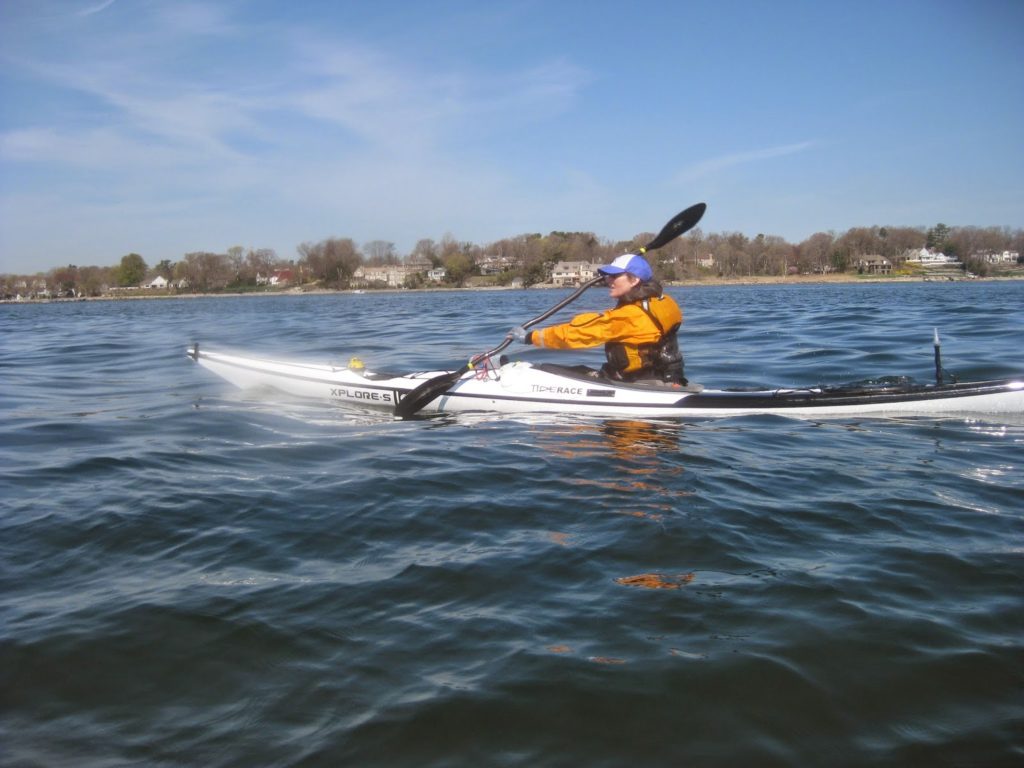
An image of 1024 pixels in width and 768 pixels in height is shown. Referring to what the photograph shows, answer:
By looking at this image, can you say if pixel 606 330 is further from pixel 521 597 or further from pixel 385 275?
pixel 385 275

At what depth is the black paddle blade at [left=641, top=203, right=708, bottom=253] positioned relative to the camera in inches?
328

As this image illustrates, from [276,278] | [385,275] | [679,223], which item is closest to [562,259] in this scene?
[385,275]

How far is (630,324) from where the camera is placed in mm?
6410

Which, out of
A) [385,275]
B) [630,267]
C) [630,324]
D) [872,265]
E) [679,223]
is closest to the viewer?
[630,267]

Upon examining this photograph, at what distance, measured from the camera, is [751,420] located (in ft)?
21.0

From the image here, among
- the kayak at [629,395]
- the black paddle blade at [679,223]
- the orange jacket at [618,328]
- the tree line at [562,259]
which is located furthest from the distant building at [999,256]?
the orange jacket at [618,328]

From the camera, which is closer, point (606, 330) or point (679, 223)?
point (606, 330)

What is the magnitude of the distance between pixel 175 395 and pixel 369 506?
5.47 metres

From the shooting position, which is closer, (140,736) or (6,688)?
(140,736)

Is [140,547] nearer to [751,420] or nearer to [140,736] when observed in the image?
[140,736]

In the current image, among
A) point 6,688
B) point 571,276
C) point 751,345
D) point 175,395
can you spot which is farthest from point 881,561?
point 571,276

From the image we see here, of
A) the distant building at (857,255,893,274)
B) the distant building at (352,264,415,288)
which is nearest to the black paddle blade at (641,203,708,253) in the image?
the distant building at (857,255,893,274)

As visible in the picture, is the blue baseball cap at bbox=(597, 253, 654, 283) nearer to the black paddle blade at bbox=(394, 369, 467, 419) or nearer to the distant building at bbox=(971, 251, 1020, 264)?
the black paddle blade at bbox=(394, 369, 467, 419)

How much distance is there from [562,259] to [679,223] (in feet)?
321
